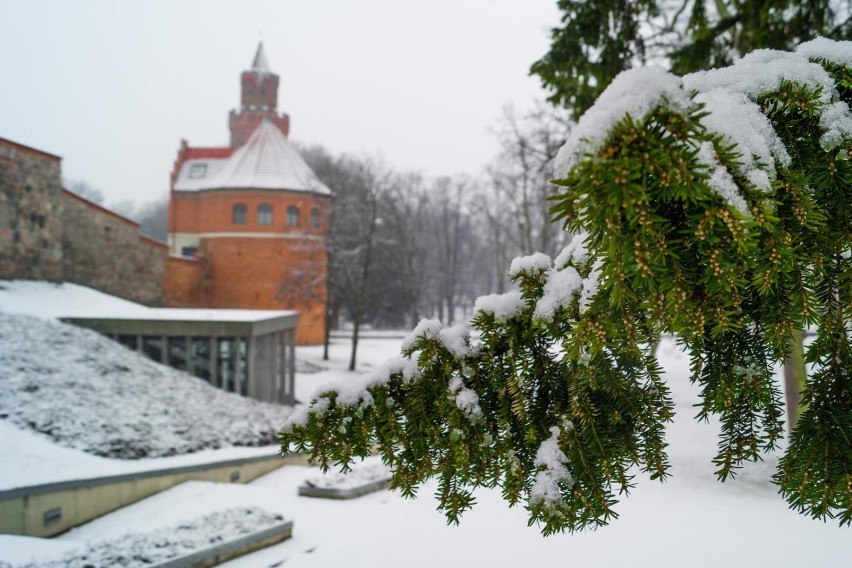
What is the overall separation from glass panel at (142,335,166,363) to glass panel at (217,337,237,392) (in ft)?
4.23

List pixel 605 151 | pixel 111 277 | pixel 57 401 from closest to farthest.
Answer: pixel 605 151 < pixel 57 401 < pixel 111 277

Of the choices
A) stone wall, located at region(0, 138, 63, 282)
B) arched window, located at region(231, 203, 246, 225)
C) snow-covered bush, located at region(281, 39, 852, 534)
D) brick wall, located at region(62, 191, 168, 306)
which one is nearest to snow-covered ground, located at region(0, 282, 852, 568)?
snow-covered bush, located at region(281, 39, 852, 534)

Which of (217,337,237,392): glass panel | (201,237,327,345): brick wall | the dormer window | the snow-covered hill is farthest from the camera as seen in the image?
the dormer window

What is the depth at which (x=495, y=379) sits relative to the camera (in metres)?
2.01

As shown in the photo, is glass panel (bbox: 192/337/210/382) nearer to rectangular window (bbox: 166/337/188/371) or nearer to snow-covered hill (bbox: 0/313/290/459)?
rectangular window (bbox: 166/337/188/371)

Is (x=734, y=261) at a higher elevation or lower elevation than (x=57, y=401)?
higher

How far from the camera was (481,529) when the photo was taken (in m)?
6.09

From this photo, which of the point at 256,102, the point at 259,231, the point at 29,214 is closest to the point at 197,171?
the point at 259,231

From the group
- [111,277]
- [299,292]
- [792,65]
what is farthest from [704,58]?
[299,292]

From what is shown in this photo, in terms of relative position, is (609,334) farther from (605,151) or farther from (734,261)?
(605,151)

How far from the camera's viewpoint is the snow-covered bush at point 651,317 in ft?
3.49

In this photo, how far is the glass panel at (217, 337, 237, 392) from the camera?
13328 millimetres

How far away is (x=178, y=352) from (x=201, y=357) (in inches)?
20.2

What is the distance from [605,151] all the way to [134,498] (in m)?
8.68
